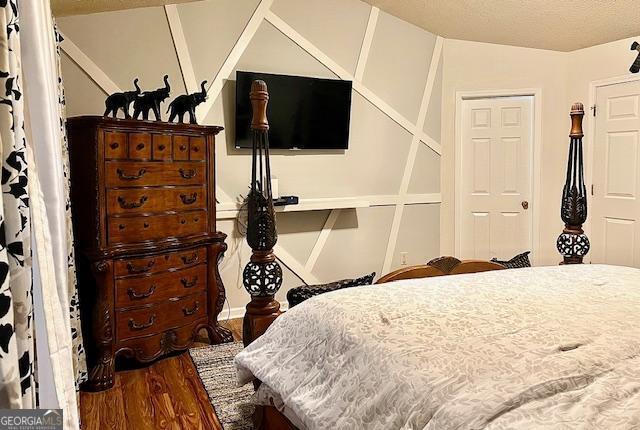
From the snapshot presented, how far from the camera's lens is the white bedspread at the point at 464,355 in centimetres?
117

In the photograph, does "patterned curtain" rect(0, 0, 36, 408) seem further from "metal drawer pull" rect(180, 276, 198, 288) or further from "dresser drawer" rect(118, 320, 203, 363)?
"metal drawer pull" rect(180, 276, 198, 288)

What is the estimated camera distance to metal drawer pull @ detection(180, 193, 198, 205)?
3.61m

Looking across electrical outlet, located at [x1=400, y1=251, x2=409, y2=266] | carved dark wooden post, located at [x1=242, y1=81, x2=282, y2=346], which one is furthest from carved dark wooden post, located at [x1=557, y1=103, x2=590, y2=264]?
electrical outlet, located at [x1=400, y1=251, x2=409, y2=266]

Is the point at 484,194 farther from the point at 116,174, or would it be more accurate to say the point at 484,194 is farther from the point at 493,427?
the point at 493,427

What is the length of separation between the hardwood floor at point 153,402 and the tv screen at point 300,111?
1.96 meters

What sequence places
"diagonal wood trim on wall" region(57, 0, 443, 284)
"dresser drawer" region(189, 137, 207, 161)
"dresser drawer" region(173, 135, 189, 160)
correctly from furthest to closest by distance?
"diagonal wood trim on wall" region(57, 0, 443, 284)
"dresser drawer" region(189, 137, 207, 161)
"dresser drawer" region(173, 135, 189, 160)

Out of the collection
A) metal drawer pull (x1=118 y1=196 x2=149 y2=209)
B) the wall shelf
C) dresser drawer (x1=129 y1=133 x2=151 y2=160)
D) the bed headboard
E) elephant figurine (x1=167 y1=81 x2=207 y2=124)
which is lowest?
the bed headboard

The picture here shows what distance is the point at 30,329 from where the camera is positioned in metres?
0.77

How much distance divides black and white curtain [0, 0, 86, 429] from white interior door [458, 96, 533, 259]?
4913mm

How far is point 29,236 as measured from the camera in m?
0.77

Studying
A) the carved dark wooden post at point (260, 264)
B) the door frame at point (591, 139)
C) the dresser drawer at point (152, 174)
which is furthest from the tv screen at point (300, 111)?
the door frame at point (591, 139)

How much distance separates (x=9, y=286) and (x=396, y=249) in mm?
4846

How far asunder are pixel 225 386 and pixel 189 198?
128cm

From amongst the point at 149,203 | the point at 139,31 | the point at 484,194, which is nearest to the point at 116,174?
the point at 149,203
